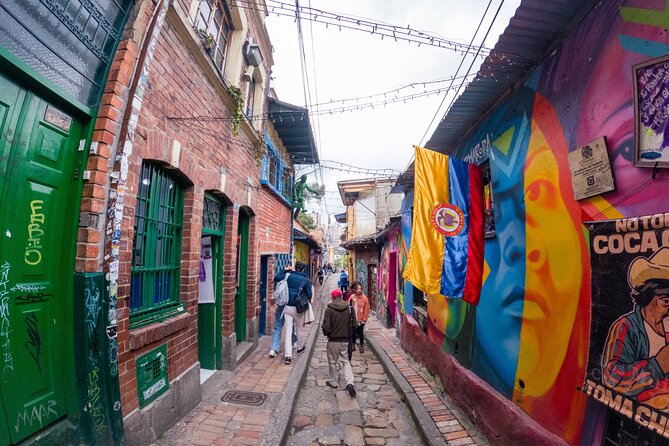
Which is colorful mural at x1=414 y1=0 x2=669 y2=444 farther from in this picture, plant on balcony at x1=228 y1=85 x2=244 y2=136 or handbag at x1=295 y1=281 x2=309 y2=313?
plant on balcony at x1=228 y1=85 x2=244 y2=136

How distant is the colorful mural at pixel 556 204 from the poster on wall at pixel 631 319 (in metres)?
0.23

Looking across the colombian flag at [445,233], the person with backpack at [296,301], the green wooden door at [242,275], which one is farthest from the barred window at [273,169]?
the colombian flag at [445,233]

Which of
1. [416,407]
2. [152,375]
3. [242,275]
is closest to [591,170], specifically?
[416,407]

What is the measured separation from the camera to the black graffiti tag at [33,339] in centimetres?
222

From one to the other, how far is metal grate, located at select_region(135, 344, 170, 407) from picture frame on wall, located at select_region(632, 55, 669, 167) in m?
4.49

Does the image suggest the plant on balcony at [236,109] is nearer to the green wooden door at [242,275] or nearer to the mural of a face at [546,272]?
the green wooden door at [242,275]

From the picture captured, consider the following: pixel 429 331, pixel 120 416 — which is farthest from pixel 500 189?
pixel 120 416

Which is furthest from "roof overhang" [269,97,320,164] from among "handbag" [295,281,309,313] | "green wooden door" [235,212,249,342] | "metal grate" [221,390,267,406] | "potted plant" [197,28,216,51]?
"metal grate" [221,390,267,406]

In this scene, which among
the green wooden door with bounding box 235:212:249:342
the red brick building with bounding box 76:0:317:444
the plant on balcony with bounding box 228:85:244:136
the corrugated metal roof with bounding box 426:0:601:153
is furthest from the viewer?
the green wooden door with bounding box 235:212:249:342

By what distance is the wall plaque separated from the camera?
7.29ft

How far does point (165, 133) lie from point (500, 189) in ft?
12.9

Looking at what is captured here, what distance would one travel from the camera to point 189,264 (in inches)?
161

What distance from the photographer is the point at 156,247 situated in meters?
3.73

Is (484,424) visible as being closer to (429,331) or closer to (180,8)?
(429,331)
